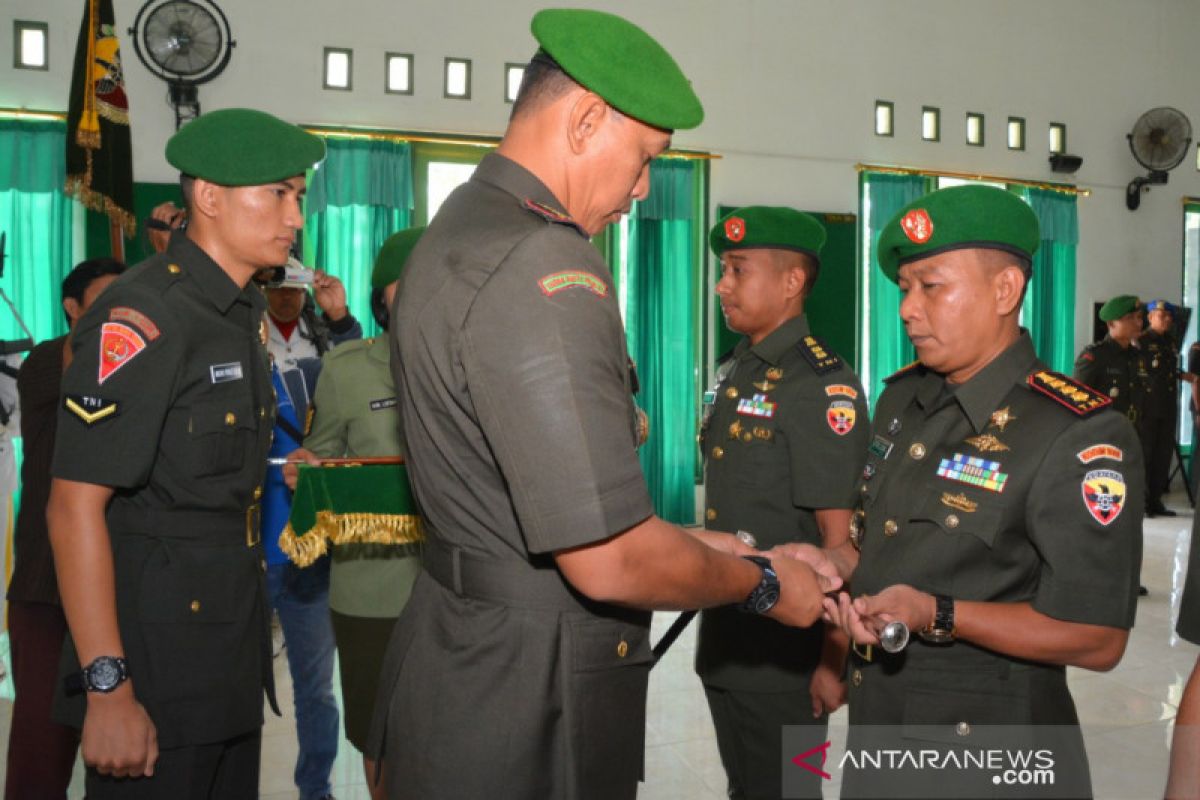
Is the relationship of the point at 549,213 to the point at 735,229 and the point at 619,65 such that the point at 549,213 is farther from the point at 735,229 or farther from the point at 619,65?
the point at 735,229

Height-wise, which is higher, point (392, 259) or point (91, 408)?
point (392, 259)

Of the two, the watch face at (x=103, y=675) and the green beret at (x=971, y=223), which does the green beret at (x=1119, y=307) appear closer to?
the green beret at (x=971, y=223)

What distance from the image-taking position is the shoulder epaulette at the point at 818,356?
2.42 meters

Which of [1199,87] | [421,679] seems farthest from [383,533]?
[1199,87]

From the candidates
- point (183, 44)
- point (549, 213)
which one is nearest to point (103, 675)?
point (549, 213)

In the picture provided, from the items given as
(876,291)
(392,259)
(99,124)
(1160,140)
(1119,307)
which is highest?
(1160,140)

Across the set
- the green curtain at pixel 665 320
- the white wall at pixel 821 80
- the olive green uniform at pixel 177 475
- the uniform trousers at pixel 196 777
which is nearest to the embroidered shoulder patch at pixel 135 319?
the olive green uniform at pixel 177 475

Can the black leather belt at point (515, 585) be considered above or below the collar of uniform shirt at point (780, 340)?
below

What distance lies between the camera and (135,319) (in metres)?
1.54

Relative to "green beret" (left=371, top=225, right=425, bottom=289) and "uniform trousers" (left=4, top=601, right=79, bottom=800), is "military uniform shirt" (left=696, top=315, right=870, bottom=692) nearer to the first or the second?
"green beret" (left=371, top=225, right=425, bottom=289)

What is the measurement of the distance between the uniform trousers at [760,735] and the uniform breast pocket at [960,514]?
2.86ft

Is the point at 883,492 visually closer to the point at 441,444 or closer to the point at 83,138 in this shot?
the point at 441,444

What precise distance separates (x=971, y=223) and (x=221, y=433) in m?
1.32

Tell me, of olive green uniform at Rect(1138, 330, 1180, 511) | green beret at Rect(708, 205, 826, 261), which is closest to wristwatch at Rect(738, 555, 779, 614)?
green beret at Rect(708, 205, 826, 261)
